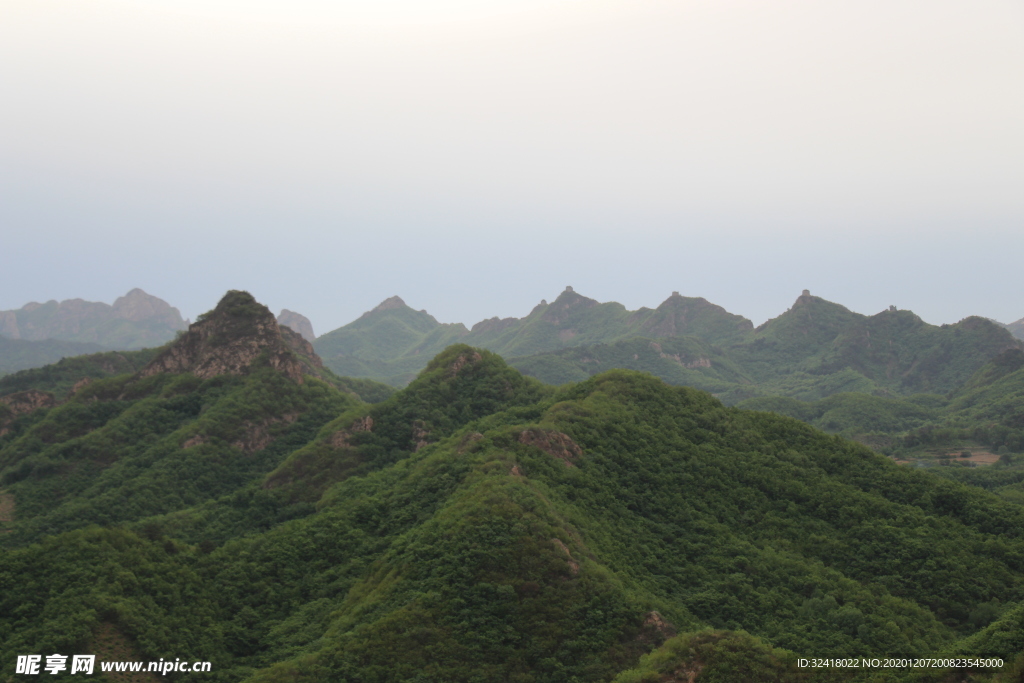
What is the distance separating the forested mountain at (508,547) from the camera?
3575 cm

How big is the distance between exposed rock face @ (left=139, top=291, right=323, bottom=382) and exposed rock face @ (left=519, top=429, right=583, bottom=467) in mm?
47765

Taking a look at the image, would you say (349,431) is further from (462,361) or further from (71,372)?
(71,372)

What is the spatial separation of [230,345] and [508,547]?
64.8m

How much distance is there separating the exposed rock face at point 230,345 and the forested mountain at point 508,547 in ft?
35.5

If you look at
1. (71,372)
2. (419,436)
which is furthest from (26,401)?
(419,436)

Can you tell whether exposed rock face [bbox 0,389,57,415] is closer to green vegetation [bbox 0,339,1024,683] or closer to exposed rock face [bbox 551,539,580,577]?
green vegetation [bbox 0,339,1024,683]

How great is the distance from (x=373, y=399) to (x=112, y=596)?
347ft

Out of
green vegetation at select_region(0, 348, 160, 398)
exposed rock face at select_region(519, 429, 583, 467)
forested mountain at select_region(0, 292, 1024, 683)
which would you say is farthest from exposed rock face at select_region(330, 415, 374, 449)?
green vegetation at select_region(0, 348, 160, 398)

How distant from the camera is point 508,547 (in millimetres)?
39438

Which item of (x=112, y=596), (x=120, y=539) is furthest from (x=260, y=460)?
(x=112, y=596)

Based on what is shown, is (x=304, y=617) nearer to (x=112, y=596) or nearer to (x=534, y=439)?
(x=112, y=596)

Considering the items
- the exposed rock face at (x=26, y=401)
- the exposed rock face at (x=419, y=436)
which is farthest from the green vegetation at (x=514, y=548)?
the exposed rock face at (x=26, y=401)

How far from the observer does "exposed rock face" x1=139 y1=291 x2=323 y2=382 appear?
9006 centimetres

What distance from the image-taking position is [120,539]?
147 ft
